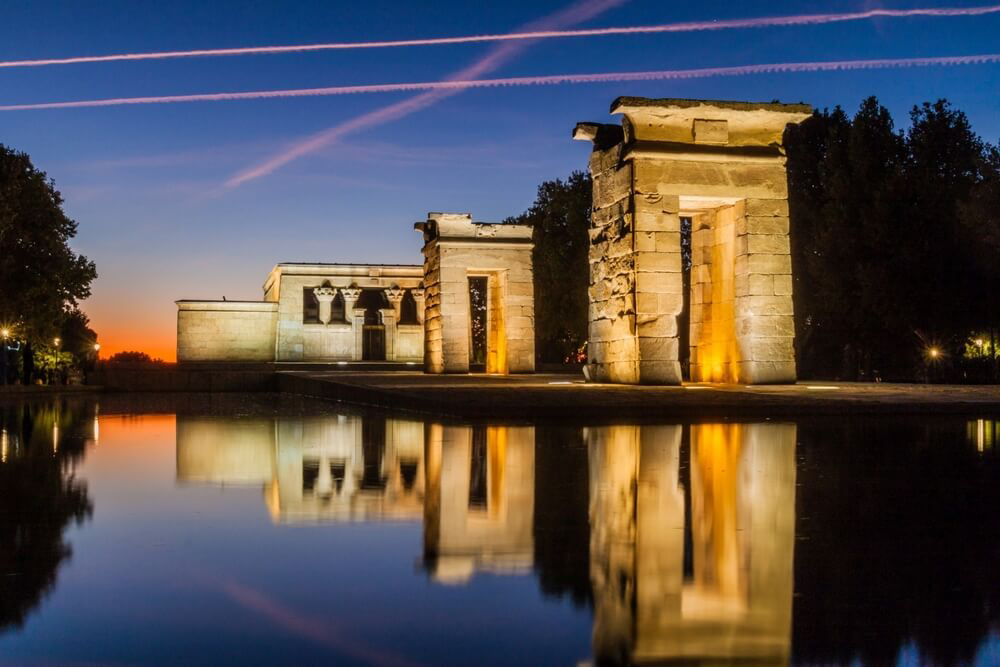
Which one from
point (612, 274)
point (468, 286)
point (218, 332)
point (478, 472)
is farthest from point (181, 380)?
point (478, 472)

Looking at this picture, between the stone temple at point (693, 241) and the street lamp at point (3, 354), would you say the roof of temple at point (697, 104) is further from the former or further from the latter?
the street lamp at point (3, 354)

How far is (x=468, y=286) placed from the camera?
29.2 m

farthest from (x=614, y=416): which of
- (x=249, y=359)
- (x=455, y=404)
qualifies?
(x=249, y=359)

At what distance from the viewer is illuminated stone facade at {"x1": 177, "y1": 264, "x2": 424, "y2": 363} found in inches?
1895

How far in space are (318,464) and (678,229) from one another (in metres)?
11.7

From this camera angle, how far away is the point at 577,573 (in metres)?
3.63

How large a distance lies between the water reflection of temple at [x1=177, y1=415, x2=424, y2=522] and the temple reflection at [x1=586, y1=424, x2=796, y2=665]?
1188 millimetres

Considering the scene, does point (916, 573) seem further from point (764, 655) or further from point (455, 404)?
point (455, 404)

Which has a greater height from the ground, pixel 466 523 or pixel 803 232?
pixel 803 232

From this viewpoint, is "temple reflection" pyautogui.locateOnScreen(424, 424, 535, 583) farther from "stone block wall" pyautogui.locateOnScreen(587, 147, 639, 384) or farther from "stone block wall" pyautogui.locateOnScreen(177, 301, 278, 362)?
"stone block wall" pyautogui.locateOnScreen(177, 301, 278, 362)

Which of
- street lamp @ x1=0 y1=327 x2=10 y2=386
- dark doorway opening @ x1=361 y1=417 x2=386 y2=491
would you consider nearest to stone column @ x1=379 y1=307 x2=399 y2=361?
street lamp @ x1=0 y1=327 x2=10 y2=386

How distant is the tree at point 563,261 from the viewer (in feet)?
137

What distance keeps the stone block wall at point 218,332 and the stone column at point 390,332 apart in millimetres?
5719

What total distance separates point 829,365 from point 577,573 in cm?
3813
